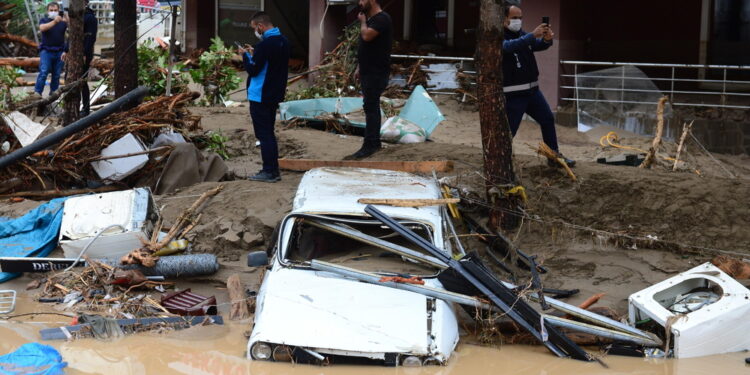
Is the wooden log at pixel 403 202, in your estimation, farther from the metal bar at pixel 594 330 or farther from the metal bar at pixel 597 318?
the metal bar at pixel 594 330

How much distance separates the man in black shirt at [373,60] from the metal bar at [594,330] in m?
4.78

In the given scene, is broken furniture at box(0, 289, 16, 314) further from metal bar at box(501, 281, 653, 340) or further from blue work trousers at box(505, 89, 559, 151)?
blue work trousers at box(505, 89, 559, 151)

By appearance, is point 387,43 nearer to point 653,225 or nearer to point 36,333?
point 653,225

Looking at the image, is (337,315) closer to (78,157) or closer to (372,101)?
(372,101)

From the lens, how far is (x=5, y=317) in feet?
23.6

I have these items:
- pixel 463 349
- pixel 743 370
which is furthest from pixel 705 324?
pixel 463 349

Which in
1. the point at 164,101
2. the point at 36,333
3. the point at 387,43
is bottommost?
the point at 36,333

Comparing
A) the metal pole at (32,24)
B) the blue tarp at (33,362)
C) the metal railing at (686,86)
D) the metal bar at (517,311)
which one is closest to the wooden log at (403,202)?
the metal bar at (517,311)

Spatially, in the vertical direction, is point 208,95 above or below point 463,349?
above

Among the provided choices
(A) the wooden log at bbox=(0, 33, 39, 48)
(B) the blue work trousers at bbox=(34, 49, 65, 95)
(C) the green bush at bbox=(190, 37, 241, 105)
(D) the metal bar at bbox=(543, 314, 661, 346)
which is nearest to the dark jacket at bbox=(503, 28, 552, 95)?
(D) the metal bar at bbox=(543, 314, 661, 346)

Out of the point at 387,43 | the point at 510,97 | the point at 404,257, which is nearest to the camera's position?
the point at 404,257

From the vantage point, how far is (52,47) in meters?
16.3

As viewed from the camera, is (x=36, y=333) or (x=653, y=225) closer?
(x=36, y=333)

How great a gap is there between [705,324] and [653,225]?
2600 mm
